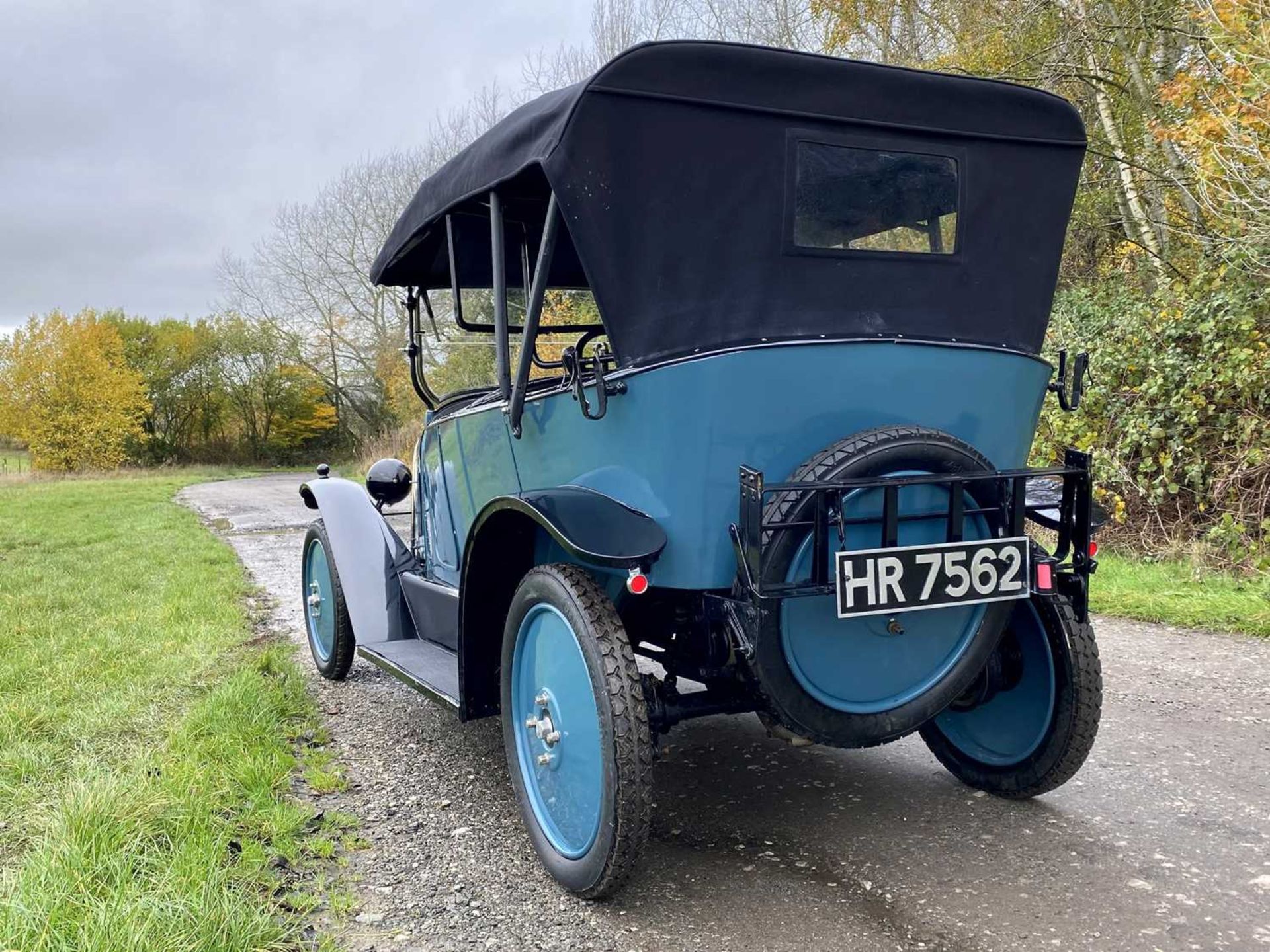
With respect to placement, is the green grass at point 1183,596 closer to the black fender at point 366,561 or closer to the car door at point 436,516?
the car door at point 436,516

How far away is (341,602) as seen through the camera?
463 centimetres

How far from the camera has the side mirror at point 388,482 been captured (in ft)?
17.5

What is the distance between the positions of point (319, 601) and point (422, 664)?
153 centimetres

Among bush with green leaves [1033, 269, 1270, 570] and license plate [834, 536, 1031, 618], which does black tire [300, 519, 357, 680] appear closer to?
license plate [834, 536, 1031, 618]

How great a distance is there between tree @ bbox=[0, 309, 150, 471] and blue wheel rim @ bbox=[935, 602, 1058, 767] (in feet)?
118

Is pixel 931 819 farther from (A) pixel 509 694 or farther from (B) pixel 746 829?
(A) pixel 509 694

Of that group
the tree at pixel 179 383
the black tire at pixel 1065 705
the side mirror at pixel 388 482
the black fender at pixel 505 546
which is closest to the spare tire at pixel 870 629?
the black tire at pixel 1065 705

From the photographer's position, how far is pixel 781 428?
2553 millimetres

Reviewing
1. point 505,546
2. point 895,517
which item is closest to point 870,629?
point 895,517

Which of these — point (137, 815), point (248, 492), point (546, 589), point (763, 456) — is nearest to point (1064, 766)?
point (763, 456)

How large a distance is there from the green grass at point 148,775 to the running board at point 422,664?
0.46 metres

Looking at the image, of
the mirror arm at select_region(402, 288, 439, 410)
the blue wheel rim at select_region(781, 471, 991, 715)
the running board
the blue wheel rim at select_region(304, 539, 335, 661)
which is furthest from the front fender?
the blue wheel rim at select_region(304, 539, 335, 661)

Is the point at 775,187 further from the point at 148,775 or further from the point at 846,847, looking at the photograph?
the point at 148,775

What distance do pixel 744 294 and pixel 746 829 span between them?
1.68 metres
